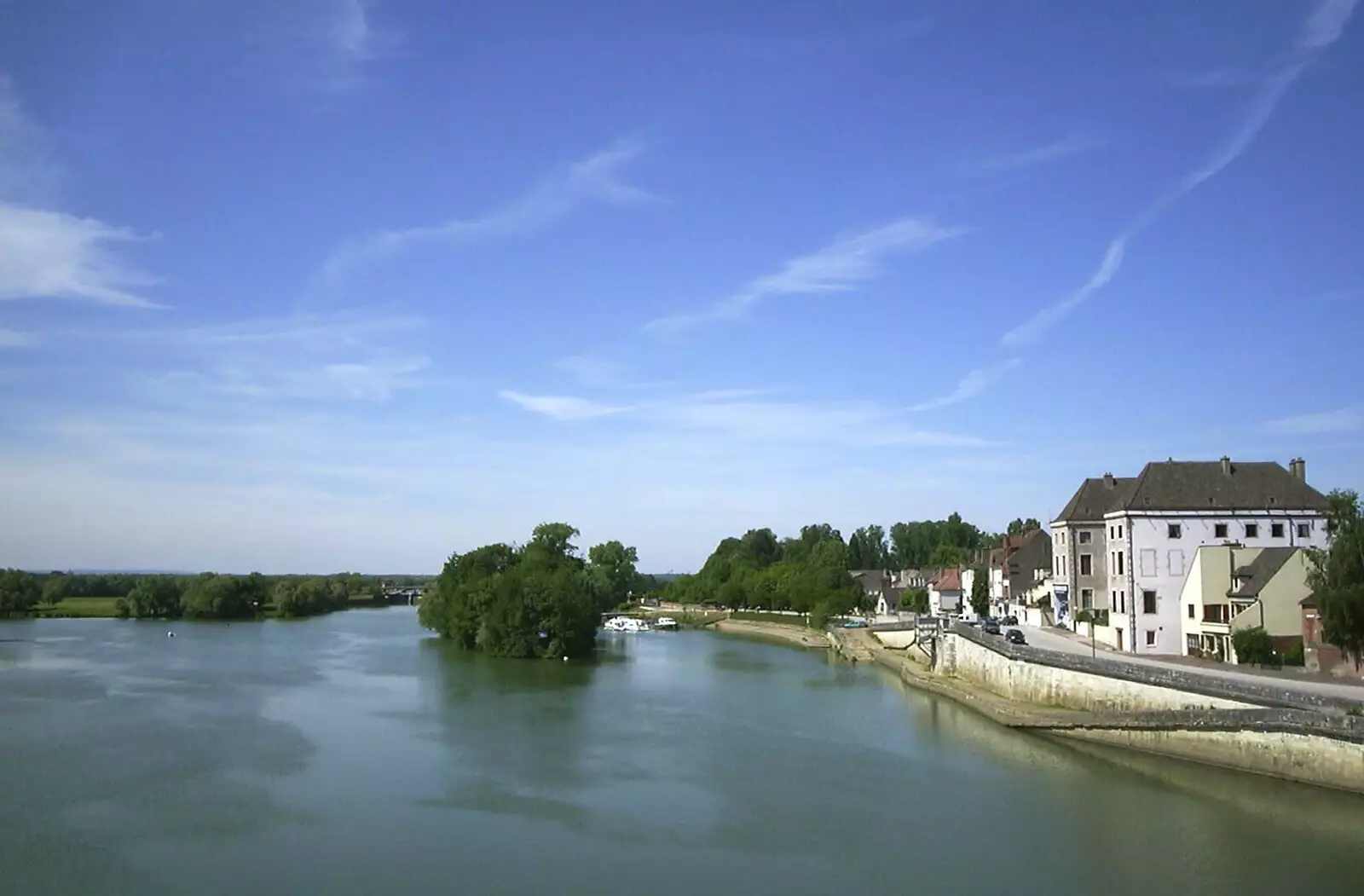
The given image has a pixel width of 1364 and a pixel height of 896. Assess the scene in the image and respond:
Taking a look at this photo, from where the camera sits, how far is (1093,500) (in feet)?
158

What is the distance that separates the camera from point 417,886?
20062 mm

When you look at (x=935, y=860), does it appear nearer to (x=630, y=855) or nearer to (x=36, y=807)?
(x=630, y=855)

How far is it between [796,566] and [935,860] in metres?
83.1

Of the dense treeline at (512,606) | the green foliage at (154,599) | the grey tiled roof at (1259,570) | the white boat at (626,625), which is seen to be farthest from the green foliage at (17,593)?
the grey tiled roof at (1259,570)

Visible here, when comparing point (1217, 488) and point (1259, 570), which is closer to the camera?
point (1259, 570)

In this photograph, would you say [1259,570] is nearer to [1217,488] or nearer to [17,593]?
[1217,488]

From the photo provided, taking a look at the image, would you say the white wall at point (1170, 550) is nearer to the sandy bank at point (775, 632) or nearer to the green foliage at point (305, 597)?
the sandy bank at point (775, 632)

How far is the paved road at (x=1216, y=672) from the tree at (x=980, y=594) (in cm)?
2433

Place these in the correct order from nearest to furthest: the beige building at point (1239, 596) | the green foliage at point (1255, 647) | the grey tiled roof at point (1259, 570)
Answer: the green foliage at point (1255, 647)
the beige building at point (1239, 596)
the grey tiled roof at point (1259, 570)

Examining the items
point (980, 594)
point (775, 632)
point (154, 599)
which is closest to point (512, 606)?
point (775, 632)

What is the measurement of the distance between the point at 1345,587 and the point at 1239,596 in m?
7.49

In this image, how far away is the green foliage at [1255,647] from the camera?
1334 inches

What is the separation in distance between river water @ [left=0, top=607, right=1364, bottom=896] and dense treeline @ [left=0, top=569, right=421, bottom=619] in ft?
195

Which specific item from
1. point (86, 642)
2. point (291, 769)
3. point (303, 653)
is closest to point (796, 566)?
point (303, 653)
